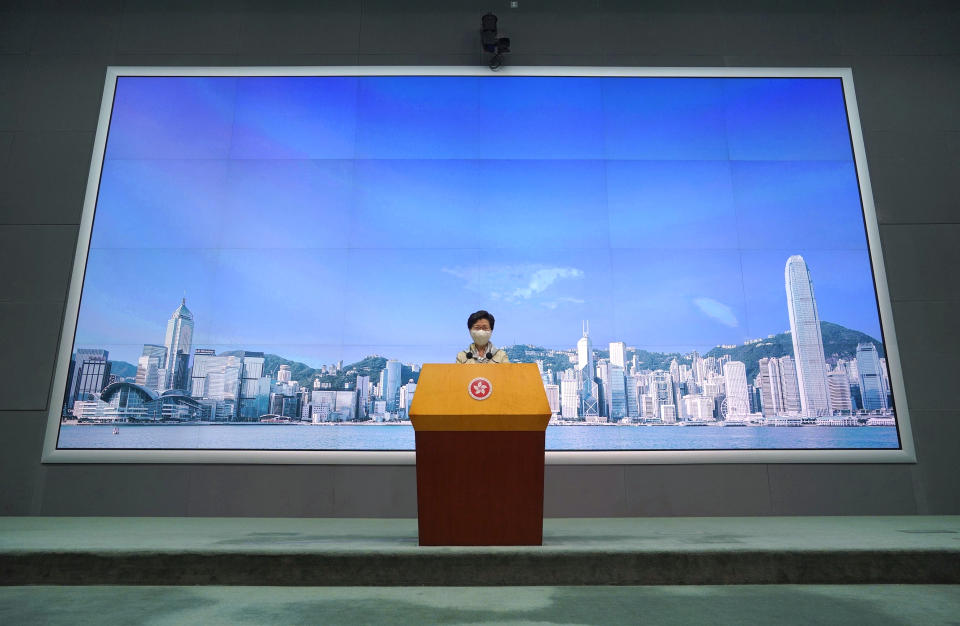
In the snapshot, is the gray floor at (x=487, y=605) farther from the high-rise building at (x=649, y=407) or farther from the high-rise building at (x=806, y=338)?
the high-rise building at (x=806, y=338)

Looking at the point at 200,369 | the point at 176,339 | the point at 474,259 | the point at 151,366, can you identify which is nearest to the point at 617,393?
the point at 474,259

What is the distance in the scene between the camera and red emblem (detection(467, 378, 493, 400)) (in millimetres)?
2418

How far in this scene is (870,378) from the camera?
15.3ft

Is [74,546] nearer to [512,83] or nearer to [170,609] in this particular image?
[170,609]

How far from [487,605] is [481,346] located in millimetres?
1515

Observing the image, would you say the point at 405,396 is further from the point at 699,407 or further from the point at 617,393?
the point at 699,407

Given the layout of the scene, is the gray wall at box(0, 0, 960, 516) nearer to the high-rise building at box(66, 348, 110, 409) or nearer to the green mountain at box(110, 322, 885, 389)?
the high-rise building at box(66, 348, 110, 409)

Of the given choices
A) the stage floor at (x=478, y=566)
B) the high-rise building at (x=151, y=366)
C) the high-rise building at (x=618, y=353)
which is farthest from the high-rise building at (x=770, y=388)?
the high-rise building at (x=151, y=366)

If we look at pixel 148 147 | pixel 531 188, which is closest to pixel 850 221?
pixel 531 188

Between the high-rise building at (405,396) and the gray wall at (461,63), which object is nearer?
the gray wall at (461,63)

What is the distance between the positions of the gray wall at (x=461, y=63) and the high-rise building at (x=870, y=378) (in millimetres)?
237

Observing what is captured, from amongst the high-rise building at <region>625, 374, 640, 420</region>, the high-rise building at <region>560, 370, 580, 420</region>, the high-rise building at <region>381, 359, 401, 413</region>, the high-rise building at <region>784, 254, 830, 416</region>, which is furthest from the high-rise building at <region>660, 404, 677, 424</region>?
the high-rise building at <region>381, 359, 401, 413</region>

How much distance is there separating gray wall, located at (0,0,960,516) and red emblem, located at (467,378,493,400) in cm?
227

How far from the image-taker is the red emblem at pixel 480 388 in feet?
7.93
